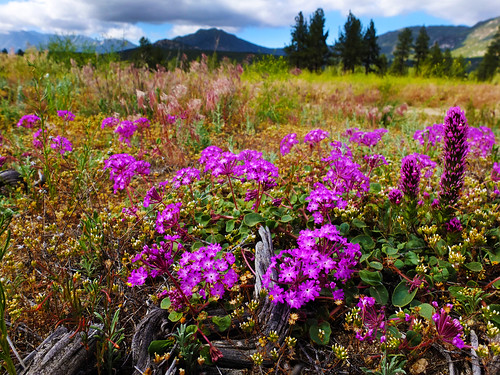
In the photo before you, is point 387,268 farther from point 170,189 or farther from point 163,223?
point 170,189

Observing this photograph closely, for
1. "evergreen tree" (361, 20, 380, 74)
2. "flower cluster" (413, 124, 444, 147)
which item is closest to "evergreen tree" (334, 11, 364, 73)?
"evergreen tree" (361, 20, 380, 74)

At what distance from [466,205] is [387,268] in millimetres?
1097

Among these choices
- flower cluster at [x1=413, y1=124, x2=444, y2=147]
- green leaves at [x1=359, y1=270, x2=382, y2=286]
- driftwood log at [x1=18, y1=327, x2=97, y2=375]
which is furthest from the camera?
flower cluster at [x1=413, y1=124, x2=444, y2=147]

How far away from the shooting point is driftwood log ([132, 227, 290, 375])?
181 cm

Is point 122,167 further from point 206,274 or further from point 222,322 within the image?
point 222,322

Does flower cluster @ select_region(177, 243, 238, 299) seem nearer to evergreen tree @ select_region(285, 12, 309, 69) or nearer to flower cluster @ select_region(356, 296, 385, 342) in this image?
flower cluster @ select_region(356, 296, 385, 342)

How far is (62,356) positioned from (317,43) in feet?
247

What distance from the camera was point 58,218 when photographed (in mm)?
2922

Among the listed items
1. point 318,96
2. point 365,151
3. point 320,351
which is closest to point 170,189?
point 320,351

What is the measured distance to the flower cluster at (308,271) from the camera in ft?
5.98

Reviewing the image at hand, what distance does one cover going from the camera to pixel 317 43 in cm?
6731

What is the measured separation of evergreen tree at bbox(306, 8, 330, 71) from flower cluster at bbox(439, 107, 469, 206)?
6807 centimetres

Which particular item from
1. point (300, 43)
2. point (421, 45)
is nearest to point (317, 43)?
point (300, 43)

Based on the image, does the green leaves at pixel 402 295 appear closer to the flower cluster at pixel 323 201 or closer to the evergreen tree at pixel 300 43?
→ the flower cluster at pixel 323 201
